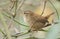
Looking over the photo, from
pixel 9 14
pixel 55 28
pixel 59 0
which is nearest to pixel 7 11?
pixel 9 14

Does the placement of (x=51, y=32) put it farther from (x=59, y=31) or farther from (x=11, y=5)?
(x=11, y=5)

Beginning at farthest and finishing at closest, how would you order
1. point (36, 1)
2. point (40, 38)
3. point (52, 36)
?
point (36, 1)
point (40, 38)
point (52, 36)

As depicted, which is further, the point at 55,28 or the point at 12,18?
the point at 12,18

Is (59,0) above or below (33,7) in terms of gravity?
above

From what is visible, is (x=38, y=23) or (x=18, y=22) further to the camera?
(x=38, y=23)

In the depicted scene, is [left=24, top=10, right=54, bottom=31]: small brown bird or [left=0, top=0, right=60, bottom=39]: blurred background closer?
[left=0, top=0, right=60, bottom=39]: blurred background

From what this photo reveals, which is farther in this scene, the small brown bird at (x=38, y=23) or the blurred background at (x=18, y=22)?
the small brown bird at (x=38, y=23)

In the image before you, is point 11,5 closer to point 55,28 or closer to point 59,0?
point 59,0

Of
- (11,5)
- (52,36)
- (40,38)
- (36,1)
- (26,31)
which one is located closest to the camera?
(52,36)

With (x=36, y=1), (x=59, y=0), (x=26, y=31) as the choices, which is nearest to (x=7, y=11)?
(x=26, y=31)
